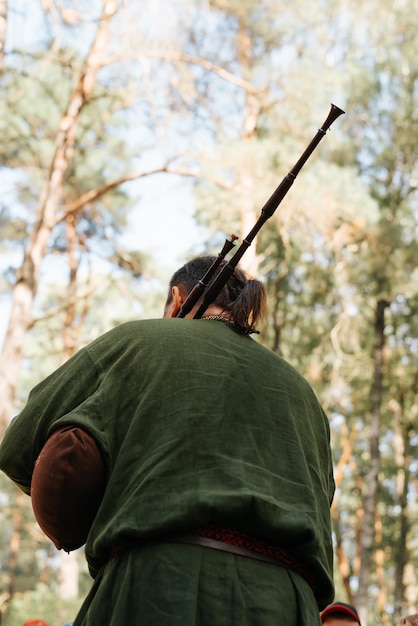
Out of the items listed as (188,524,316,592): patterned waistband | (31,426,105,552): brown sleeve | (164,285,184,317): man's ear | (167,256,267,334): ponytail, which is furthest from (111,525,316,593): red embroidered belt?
(164,285,184,317): man's ear

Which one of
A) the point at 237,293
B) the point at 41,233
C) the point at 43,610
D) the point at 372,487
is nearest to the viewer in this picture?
the point at 237,293

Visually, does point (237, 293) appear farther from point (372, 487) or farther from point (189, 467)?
point (372, 487)

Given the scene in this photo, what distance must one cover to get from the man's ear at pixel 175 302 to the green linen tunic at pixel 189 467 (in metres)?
0.23

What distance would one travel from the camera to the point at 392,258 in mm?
15242

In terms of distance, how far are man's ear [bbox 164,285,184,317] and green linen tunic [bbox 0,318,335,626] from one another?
0.23 m

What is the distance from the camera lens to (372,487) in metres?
14.2

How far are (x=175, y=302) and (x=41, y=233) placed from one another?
30.7 ft

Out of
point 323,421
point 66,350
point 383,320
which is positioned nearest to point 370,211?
point 383,320

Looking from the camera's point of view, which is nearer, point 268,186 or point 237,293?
point 237,293

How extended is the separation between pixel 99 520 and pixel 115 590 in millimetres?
142

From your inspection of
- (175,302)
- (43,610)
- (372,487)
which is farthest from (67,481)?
(43,610)

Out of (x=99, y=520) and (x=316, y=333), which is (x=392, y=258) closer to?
(x=316, y=333)

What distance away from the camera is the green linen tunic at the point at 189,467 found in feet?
5.17

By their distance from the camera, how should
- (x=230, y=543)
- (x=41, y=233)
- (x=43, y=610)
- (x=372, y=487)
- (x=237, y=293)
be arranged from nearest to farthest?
(x=230, y=543) → (x=237, y=293) → (x=41, y=233) → (x=372, y=487) → (x=43, y=610)
